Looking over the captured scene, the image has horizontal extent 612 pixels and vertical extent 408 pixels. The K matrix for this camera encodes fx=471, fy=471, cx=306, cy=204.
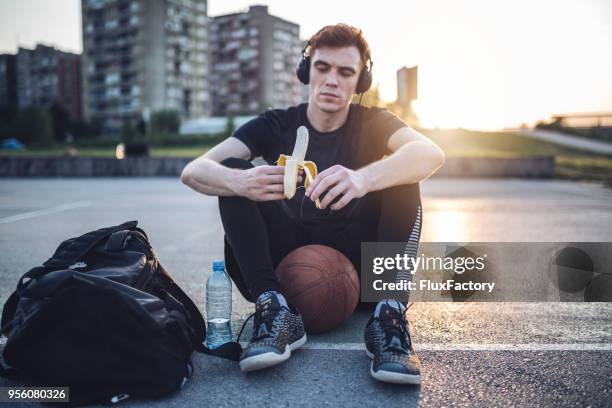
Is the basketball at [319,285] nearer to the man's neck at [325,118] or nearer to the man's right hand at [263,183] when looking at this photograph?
the man's right hand at [263,183]

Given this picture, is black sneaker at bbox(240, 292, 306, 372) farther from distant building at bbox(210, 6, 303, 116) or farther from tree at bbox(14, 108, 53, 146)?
distant building at bbox(210, 6, 303, 116)

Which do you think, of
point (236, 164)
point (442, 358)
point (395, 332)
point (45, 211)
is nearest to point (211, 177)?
point (236, 164)

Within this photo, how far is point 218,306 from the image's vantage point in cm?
303

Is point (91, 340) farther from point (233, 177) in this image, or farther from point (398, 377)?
point (398, 377)

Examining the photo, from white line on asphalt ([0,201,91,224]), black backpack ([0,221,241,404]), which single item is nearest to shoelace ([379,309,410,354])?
black backpack ([0,221,241,404])

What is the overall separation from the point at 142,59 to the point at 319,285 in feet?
286

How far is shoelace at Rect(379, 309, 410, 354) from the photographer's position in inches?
89.2

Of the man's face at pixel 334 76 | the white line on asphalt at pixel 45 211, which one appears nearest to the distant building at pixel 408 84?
the white line on asphalt at pixel 45 211

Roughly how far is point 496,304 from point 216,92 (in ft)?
337

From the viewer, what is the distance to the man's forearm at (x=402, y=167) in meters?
2.69

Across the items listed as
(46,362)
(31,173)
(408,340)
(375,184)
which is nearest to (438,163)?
(375,184)

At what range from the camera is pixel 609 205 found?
10.2 metres

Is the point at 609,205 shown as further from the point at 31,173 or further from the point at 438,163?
the point at 31,173

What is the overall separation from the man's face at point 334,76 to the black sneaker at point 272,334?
1.37 meters
